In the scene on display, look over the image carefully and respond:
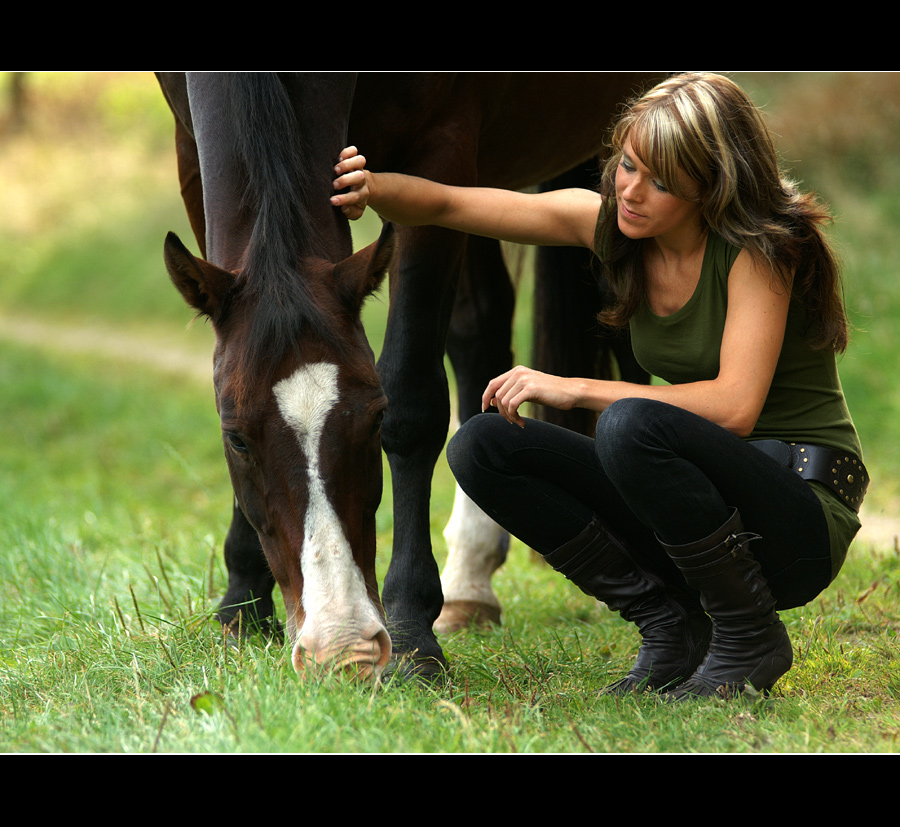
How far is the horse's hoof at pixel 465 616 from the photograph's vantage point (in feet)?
11.9

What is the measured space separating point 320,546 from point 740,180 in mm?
1330

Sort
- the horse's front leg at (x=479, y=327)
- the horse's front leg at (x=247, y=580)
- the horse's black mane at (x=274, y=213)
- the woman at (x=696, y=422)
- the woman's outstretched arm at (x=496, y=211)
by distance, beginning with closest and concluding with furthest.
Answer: the horse's black mane at (x=274, y=213)
the woman at (x=696, y=422)
the woman's outstretched arm at (x=496, y=211)
the horse's front leg at (x=247, y=580)
the horse's front leg at (x=479, y=327)

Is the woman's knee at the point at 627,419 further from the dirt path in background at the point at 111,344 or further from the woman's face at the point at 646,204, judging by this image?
the dirt path in background at the point at 111,344

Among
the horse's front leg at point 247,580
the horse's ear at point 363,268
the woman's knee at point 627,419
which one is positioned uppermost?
the horse's ear at point 363,268

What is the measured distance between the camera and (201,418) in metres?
7.61

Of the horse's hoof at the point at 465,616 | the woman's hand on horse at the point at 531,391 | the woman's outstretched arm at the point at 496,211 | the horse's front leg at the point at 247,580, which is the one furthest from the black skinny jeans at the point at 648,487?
the horse's hoof at the point at 465,616

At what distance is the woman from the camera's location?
234 centimetres

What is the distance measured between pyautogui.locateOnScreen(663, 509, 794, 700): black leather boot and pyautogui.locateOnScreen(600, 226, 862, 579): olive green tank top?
227 millimetres

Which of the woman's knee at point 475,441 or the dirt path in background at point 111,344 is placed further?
the dirt path in background at point 111,344

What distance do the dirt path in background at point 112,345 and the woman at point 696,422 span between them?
266 inches

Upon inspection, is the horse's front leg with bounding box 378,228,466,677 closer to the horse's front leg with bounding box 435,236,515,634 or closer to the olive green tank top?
the olive green tank top

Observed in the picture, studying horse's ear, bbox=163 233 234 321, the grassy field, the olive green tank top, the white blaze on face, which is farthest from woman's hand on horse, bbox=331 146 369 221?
the grassy field

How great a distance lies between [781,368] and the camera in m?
2.54

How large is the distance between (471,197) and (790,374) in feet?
3.28
